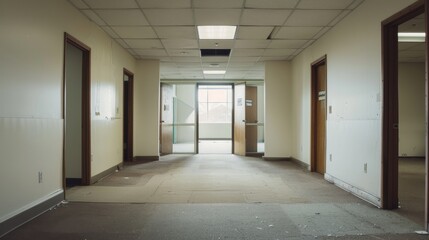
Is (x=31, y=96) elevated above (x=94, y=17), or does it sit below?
below

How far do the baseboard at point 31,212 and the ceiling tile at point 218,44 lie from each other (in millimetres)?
3746

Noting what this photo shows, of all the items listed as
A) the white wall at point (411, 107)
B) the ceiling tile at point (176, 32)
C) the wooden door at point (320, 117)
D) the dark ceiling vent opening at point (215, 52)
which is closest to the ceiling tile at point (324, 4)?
the wooden door at point (320, 117)

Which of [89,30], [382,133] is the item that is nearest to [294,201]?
[382,133]

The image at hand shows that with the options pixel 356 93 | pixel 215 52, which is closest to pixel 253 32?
pixel 215 52

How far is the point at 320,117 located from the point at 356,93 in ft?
5.77

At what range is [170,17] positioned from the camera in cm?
468

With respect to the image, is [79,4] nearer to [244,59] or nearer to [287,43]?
[287,43]

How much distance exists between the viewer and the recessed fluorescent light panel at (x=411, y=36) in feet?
20.1

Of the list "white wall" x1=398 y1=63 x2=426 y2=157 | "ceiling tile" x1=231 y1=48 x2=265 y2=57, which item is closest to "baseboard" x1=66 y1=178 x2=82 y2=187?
"ceiling tile" x1=231 y1=48 x2=265 y2=57

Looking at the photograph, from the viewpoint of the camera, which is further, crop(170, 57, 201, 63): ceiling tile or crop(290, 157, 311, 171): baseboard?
crop(170, 57, 201, 63): ceiling tile

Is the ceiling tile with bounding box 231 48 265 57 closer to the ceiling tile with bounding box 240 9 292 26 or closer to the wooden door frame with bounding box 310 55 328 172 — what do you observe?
the wooden door frame with bounding box 310 55 328 172

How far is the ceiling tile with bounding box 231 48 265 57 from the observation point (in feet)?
22.1

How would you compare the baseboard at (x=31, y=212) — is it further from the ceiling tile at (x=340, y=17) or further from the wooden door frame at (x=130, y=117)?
the ceiling tile at (x=340, y=17)

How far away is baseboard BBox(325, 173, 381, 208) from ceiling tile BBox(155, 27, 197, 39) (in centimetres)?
342
